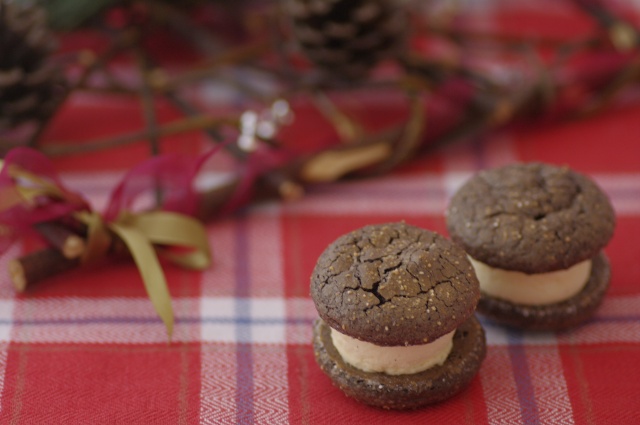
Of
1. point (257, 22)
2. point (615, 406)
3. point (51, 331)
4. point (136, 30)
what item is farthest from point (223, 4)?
point (615, 406)

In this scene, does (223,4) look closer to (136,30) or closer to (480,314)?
(136,30)

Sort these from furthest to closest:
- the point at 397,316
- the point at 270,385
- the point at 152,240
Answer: the point at 152,240
the point at 270,385
the point at 397,316

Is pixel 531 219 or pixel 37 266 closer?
pixel 531 219

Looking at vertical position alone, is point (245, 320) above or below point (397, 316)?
below

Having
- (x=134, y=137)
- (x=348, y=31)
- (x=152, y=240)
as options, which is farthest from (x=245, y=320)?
(x=348, y=31)

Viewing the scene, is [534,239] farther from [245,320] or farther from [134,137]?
[134,137]

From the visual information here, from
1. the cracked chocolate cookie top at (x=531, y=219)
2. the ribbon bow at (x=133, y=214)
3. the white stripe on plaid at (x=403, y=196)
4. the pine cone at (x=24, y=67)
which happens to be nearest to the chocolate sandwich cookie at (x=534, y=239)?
the cracked chocolate cookie top at (x=531, y=219)
